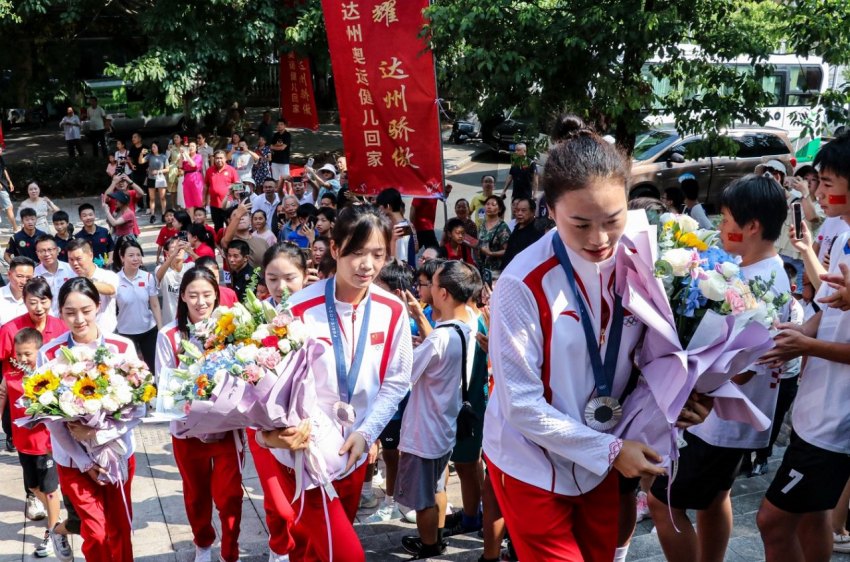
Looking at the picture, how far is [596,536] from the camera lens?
10.2 ft

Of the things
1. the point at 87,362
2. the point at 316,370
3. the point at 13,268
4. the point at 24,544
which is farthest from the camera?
the point at 13,268

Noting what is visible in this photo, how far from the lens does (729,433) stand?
376cm

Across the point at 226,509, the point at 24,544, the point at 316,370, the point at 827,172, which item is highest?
the point at 827,172

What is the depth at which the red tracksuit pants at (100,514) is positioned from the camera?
4559mm

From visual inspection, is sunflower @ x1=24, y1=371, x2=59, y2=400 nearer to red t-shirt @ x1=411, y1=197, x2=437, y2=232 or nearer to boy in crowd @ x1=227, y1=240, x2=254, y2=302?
boy in crowd @ x1=227, y1=240, x2=254, y2=302

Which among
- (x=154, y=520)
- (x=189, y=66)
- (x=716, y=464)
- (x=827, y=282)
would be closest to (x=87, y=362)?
(x=154, y=520)

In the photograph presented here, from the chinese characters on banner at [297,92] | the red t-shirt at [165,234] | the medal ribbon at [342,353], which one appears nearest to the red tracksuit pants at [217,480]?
the medal ribbon at [342,353]

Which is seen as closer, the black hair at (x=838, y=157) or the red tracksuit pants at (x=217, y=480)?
the black hair at (x=838, y=157)

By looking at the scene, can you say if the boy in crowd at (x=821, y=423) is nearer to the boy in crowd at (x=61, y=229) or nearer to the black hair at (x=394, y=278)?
the black hair at (x=394, y=278)

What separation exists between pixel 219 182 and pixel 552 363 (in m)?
11.7

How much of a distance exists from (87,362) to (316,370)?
1.44m

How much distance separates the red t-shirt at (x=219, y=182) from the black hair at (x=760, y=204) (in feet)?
35.2

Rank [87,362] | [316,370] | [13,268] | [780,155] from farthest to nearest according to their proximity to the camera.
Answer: [780,155], [13,268], [87,362], [316,370]

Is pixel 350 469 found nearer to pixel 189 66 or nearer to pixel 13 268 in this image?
pixel 13 268
